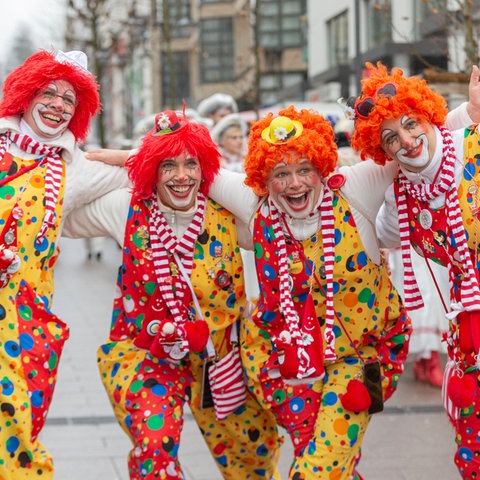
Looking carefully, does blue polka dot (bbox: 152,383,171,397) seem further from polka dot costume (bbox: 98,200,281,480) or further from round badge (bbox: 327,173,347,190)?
round badge (bbox: 327,173,347,190)

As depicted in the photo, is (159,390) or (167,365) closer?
(159,390)

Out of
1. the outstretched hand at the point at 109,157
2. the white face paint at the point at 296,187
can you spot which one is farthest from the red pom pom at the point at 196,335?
the outstretched hand at the point at 109,157

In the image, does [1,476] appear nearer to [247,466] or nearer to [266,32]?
[247,466]

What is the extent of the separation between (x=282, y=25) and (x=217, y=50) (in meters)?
9.29

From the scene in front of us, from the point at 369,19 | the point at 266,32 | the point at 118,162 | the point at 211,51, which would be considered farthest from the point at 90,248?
the point at 211,51

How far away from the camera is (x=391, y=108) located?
13.1 ft

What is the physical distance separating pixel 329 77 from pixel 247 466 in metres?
21.2

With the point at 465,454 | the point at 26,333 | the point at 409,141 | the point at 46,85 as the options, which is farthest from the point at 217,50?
the point at 465,454

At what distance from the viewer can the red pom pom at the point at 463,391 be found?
3947 mm

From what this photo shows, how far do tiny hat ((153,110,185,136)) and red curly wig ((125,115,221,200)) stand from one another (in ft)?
0.05

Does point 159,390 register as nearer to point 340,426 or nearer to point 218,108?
point 340,426

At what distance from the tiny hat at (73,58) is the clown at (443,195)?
51.6 inches

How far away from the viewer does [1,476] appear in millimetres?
4086

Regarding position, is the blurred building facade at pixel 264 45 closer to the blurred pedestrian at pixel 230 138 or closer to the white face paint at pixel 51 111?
the blurred pedestrian at pixel 230 138
